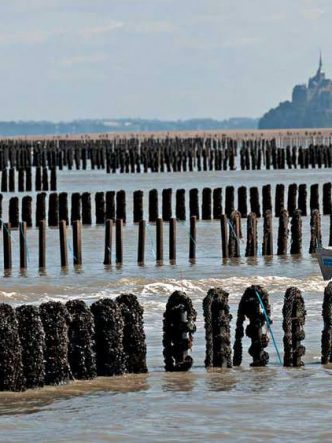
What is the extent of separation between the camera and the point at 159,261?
36.6 metres

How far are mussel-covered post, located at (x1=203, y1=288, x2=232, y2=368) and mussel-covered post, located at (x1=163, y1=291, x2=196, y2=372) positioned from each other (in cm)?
22

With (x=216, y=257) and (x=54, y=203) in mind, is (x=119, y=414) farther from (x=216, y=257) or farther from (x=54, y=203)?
(x=54, y=203)

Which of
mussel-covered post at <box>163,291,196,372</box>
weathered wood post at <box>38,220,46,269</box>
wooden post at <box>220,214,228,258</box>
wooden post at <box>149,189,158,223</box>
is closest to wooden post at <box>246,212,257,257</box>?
wooden post at <box>220,214,228,258</box>

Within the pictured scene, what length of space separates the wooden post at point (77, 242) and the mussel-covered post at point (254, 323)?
13.6 meters

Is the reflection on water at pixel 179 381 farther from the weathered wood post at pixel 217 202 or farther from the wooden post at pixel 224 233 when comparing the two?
the weathered wood post at pixel 217 202

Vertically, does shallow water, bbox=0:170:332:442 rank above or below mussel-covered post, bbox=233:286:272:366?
below

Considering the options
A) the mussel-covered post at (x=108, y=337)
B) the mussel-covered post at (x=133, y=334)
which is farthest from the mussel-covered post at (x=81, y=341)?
the mussel-covered post at (x=133, y=334)

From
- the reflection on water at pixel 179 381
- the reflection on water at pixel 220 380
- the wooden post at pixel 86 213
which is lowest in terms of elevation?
the wooden post at pixel 86 213

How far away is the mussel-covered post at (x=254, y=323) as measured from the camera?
21.5 meters

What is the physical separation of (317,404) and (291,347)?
2384mm

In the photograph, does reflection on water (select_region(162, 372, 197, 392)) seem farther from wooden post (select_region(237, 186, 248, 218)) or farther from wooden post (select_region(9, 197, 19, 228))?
wooden post (select_region(237, 186, 248, 218))

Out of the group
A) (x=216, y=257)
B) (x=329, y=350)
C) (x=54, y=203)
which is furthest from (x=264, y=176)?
(x=329, y=350)

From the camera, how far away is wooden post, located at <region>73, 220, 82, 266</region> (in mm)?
35094

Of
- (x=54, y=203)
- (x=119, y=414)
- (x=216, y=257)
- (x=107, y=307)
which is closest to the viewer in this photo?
(x=119, y=414)
